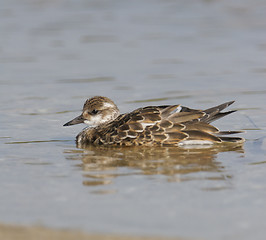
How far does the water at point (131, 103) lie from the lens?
630cm

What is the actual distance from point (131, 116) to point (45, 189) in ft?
8.17

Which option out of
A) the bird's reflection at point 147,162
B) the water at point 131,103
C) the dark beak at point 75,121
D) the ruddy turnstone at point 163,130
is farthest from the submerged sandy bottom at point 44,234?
the dark beak at point 75,121

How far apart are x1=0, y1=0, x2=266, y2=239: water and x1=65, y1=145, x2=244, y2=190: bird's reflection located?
0.01 metres

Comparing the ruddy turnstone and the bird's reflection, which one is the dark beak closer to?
the ruddy turnstone

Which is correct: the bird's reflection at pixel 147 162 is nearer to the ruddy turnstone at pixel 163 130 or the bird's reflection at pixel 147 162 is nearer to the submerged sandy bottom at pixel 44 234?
the ruddy turnstone at pixel 163 130

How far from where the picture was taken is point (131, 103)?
37.7 feet

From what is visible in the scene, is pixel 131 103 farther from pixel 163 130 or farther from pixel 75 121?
pixel 163 130

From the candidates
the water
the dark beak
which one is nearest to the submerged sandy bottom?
the water

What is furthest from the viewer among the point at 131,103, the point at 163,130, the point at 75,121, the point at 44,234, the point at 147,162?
the point at 131,103

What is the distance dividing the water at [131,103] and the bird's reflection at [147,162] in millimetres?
13

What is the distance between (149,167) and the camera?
801cm

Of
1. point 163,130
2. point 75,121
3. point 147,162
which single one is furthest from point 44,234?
point 75,121

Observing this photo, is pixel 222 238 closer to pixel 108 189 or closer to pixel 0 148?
pixel 108 189

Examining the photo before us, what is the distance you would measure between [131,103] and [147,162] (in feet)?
10.7
